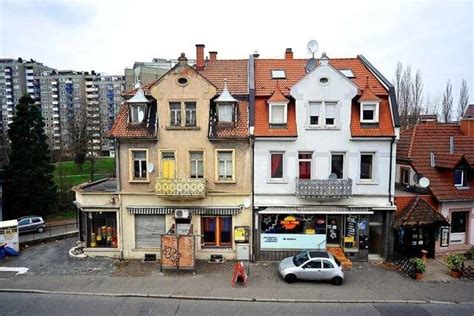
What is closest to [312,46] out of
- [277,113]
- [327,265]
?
[277,113]

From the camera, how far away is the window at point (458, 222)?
67.1ft

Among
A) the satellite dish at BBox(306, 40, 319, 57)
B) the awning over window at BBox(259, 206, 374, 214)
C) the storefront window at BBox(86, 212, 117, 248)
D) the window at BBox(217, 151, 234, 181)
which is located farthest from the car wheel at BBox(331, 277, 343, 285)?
the satellite dish at BBox(306, 40, 319, 57)

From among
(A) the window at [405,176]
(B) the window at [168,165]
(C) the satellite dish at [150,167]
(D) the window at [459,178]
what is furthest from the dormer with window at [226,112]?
(D) the window at [459,178]

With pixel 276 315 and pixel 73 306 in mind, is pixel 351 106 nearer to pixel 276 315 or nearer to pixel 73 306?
pixel 276 315

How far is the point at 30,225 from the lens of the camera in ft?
88.2

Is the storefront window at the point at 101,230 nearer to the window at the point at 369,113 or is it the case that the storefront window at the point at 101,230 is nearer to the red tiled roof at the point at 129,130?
the red tiled roof at the point at 129,130

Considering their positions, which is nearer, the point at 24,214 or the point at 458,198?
the point at 458,198

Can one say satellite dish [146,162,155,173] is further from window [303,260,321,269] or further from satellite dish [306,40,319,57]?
satellite dish [306,40,319,57]

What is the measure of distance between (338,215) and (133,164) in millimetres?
12536

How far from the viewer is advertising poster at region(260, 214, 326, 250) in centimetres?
1931

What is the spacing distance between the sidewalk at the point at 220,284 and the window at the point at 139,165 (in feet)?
16.8

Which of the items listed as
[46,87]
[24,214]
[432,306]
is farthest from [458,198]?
[46,87]

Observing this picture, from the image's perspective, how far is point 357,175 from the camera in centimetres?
1920

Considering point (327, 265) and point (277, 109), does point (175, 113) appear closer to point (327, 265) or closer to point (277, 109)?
point (277, 109)
